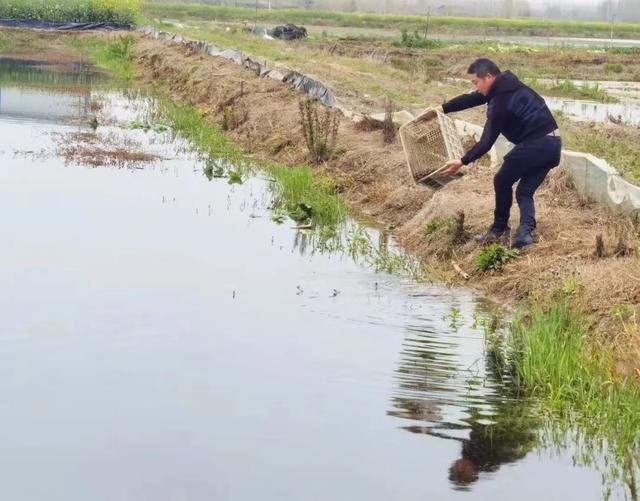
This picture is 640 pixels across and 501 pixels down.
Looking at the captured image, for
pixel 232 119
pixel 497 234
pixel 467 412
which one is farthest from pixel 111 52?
pixel 467 412

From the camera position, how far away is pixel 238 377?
710 centimetres

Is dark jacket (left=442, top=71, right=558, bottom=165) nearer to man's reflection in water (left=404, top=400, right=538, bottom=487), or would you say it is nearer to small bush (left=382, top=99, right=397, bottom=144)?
man's reflection in water (left=404, top=400, right=538, bottom=487)

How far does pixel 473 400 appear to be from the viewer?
6.82 meters

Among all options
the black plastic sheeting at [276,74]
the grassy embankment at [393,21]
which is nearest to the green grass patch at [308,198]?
the black plastic sheeting at [276,74]

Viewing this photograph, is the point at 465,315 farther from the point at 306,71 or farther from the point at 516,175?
the point at 306,71

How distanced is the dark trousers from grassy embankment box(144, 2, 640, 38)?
59679mm

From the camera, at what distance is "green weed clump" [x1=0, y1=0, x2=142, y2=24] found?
152 ft

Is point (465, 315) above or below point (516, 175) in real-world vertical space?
below

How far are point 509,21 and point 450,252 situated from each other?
223 feet

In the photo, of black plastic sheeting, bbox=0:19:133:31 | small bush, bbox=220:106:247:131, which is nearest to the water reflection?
small bush, bbox=220:106:247:131

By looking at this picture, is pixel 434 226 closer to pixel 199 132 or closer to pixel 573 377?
pixel 573 377

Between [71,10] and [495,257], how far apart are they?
40.4 m

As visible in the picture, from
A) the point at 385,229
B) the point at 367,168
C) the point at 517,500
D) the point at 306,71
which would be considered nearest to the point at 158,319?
the point at 517,500

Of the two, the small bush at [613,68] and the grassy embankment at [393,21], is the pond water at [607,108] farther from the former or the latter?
the grassy embankment at [393,21]
